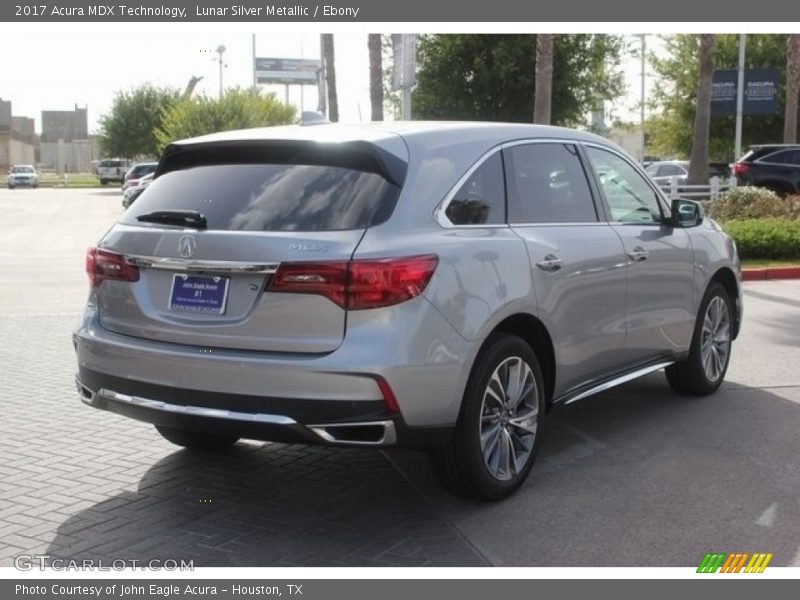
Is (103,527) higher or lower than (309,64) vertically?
lower

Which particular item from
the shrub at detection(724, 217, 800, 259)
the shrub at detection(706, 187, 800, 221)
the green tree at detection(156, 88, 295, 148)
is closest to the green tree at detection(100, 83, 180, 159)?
the green tree at detection(156, 88, 295, 148)

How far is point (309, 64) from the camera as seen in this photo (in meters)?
107

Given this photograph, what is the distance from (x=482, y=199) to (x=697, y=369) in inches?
112

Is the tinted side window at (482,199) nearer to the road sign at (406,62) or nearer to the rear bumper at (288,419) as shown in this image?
the rear bumper at (288,419)

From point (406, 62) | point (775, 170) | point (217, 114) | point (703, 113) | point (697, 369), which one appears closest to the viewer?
point (697, 369)

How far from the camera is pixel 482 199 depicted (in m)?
5.08

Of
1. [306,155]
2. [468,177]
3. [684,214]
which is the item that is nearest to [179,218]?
[306,155]

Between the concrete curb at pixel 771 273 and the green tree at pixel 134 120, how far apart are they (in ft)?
200

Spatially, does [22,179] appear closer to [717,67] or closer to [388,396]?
[717,67]

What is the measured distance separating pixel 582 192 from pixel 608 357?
0.97 m

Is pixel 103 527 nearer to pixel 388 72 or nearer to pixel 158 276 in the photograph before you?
pixel 158 276

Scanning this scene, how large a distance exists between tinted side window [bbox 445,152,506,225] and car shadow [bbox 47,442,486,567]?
1.42 m

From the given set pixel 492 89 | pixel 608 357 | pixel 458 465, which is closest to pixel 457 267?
pixel 458 465

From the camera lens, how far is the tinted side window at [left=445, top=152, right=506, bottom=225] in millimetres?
4859
